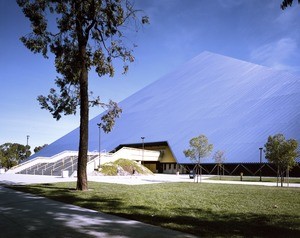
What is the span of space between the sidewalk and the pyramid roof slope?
3396cm

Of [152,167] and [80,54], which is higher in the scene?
[80,54]

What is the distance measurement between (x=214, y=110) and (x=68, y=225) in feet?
156

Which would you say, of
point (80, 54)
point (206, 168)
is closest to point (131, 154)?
point (206, 168)

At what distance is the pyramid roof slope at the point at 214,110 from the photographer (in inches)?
1660

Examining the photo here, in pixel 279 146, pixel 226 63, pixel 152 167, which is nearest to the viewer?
pixel 279 146

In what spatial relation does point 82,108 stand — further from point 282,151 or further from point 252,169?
point 252,169

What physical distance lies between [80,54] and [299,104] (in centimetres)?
3562

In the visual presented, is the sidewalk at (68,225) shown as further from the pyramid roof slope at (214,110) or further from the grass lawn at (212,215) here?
the pyramid roof slope at (214,110)

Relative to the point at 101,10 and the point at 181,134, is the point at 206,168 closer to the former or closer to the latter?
the point at 181,134

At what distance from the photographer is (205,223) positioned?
787cm

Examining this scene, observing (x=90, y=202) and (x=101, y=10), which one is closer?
(x=90, y=202)

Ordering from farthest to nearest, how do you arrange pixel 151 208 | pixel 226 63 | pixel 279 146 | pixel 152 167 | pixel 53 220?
pixel 226 63, pixel 152 167, pixel 279 146, pixel 151 208, pixel 53 220

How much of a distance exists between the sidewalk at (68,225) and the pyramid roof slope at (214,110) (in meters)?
34.0

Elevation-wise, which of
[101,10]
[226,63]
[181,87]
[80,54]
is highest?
[226,63]
